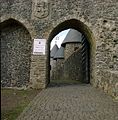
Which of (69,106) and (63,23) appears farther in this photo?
(63,23)

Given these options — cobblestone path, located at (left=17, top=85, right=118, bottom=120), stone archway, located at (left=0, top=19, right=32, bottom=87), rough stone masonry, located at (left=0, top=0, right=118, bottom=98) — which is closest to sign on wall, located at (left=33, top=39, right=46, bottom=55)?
rough stone masonry, located at (left=0, top=0, right=118, bottom=98)

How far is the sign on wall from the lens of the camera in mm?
12836

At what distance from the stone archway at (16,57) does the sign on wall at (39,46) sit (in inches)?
19.7

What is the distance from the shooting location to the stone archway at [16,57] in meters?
13.3

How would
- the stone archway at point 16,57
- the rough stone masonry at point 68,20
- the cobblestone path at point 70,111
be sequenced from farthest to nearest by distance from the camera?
1. the stone archway at point 16,57
2. the rough stone masonry at point 68,20
3. the cobblestone path at point 70,111

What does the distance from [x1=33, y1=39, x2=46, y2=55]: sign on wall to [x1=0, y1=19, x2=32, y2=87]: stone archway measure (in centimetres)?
50

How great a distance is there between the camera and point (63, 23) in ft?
43.3

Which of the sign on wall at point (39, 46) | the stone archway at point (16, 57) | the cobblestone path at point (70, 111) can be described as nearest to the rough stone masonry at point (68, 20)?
the sign on wall at point (39, 46)

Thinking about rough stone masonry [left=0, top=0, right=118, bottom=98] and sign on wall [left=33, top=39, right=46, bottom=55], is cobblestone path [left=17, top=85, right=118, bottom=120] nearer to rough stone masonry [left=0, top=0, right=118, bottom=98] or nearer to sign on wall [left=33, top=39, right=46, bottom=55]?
rough stone masonry [left=0, top=0, right=118, bottom=98]

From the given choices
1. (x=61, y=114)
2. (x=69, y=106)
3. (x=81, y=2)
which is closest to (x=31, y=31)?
(x=81, y=2)

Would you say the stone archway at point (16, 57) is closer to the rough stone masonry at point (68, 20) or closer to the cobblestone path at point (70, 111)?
the rough stone masonry at point (68, 20)

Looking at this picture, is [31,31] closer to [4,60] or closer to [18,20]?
[18,20]

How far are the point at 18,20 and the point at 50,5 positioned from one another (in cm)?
157

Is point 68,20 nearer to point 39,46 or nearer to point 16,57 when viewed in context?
point 39,46
